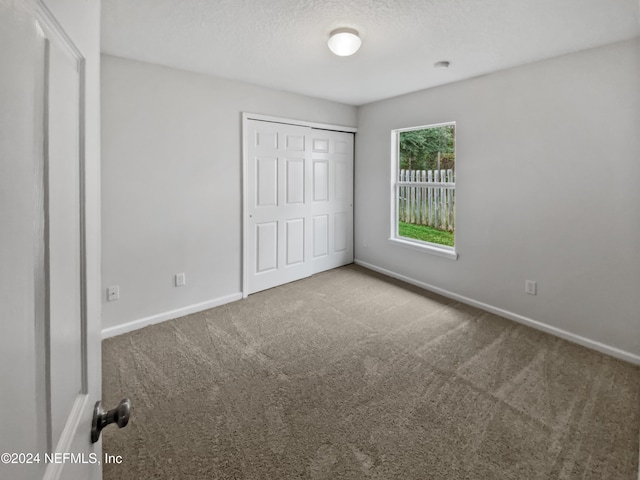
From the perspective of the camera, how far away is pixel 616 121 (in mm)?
2553

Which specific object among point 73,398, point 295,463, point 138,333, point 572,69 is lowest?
point 295,463

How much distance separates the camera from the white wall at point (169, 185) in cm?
291

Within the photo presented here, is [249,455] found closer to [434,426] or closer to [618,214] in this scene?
[434,426]

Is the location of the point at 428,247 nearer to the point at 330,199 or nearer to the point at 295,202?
the point at 330,199

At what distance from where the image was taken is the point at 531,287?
3160 millimetres

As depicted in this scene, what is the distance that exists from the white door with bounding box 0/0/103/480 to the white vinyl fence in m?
3.82

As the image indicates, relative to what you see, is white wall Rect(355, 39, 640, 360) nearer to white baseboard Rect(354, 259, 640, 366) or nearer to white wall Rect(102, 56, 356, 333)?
white baseboard Rect(354, 259, 640, 366)

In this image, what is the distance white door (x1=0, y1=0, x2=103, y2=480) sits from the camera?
338 mm

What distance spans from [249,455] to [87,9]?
1862mm

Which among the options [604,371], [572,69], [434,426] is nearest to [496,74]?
[572,69]

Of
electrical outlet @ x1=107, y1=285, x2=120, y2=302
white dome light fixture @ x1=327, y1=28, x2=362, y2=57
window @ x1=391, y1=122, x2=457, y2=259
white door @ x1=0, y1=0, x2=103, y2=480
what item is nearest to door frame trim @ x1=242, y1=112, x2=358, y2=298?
electrical outlet @ x1=107, y1=285, x2=120, y2=302

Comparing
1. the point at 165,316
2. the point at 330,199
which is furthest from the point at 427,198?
the point at 165,316

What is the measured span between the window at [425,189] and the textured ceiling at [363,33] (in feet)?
3.50

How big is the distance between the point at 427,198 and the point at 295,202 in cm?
168
